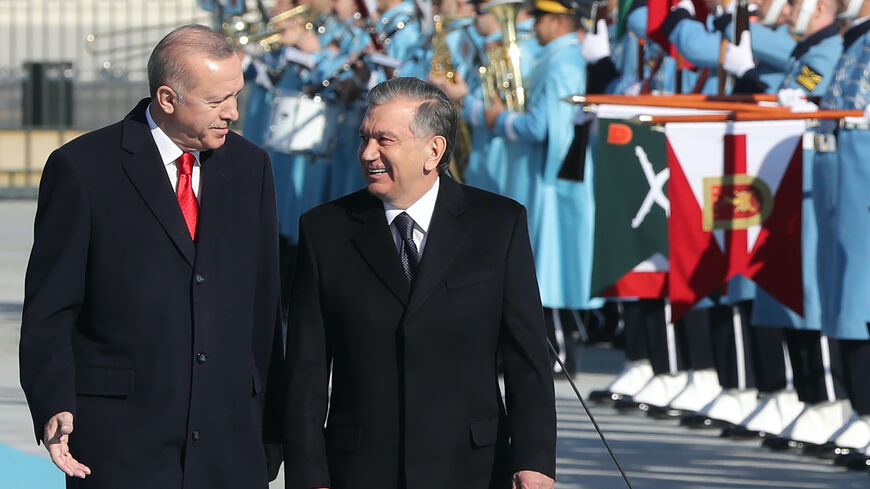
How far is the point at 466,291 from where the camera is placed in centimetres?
406

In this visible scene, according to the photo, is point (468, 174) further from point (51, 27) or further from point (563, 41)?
point (51, 27)

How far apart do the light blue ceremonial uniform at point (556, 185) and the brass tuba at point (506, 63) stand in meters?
0.09

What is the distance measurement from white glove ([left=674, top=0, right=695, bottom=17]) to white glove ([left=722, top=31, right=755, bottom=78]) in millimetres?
673

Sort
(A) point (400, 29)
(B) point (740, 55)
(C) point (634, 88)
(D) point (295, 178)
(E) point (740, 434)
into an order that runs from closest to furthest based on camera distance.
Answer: (E) point (740, 434) < (B) point (740, 55) < (C) point (634, 88) < (A) point (400, 29) < (D) point (295, 178)

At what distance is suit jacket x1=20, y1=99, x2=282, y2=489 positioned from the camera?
13.3 ft

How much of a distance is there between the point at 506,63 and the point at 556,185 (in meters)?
0.65

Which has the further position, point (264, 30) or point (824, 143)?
point (264, 30)

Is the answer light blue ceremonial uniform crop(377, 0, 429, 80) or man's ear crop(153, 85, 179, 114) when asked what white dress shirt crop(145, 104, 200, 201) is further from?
light blue ceremonial uniform crop(377, 0, 429, 80)

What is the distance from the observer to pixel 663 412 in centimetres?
873

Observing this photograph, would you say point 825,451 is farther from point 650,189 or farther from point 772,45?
point 772,45

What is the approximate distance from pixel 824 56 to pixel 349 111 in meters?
5.15

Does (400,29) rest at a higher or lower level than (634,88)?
higher

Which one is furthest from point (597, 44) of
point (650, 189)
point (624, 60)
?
point (650, 189)

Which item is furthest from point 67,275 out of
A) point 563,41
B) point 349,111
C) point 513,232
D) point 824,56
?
point 349,111
